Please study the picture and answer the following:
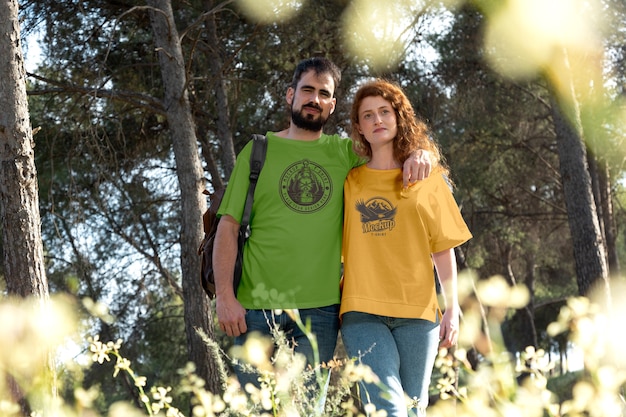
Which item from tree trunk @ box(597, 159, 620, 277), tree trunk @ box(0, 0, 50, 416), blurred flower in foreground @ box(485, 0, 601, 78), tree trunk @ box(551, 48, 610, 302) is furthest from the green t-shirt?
tree trunk @ box(597, 159, 620, 277)

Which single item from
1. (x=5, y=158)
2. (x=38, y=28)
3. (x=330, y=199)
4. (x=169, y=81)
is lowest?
(x=330, y=199)

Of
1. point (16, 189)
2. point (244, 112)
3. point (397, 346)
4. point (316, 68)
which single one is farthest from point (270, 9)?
point (397, 346)

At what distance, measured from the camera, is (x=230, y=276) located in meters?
3.07

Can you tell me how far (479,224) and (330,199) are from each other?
1111 cm

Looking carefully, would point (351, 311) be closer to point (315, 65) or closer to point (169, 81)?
point (315, 65)

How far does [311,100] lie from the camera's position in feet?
10.5

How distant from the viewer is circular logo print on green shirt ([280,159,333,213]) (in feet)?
10.1

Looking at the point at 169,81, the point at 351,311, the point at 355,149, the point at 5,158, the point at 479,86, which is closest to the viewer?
the point at 351,311

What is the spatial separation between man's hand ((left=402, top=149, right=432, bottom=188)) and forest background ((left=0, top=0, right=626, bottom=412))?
4377 millimetres

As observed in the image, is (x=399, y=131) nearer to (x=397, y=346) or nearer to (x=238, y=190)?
(x=238, y=190)

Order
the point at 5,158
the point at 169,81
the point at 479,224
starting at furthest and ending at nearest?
the point at 479,224
the point at 169,81
the point at 5,158

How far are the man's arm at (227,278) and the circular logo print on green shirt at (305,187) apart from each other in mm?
246

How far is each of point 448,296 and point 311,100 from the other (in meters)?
0.94

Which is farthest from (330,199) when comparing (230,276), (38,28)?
(38,28)
